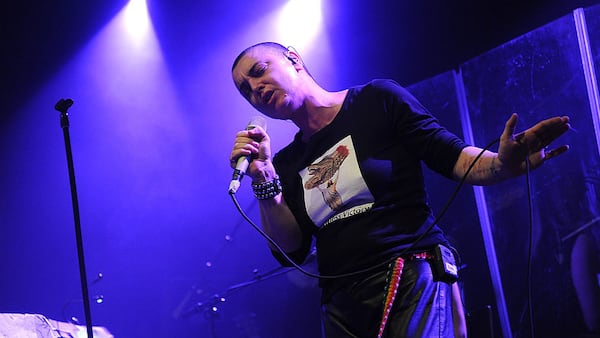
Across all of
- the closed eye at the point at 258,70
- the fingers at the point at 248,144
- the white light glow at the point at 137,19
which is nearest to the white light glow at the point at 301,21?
the white light glow at the point at 137,19

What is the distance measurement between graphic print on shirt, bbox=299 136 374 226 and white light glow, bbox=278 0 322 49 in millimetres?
2004

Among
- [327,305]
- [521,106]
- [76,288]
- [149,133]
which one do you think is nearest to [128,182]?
[149,133]

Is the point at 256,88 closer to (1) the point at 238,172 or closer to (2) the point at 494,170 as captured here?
(1) the point at 238,172

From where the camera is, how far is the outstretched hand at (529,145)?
979 mm

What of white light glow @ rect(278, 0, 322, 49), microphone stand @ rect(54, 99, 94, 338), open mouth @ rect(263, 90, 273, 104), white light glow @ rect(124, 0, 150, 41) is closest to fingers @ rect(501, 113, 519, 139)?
open mouth @ rect(263, 90, 273, 104)

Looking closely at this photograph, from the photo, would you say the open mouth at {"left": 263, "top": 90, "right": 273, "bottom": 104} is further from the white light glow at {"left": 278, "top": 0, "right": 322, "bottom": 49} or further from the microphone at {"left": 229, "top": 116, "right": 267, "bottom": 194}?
the white light glow at {"left": 278, "top": 0, "right": 322, "bottom": 49}

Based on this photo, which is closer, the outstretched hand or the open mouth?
the outstretched hand

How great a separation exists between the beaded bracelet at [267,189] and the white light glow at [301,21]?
1.99 metres

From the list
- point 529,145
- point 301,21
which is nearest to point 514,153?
point 529,145

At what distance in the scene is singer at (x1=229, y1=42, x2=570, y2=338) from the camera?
118cm

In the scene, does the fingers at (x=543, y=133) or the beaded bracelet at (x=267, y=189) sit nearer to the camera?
the fingers at (x=543, y=133)

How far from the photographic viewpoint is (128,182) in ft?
9.80

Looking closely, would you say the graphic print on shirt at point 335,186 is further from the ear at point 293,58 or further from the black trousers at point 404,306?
the ear at point 293,58

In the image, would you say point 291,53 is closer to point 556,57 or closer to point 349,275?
point 349,275
